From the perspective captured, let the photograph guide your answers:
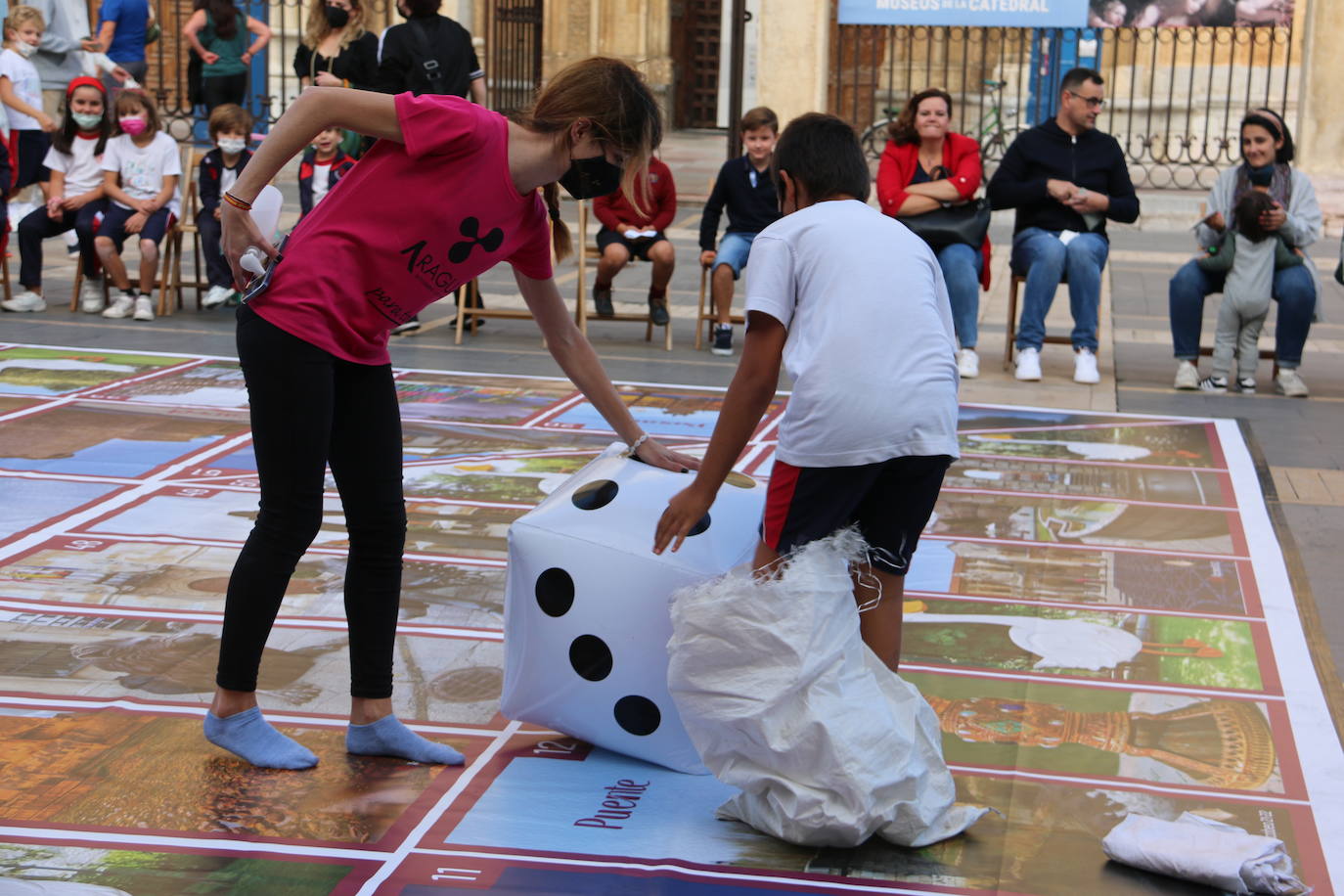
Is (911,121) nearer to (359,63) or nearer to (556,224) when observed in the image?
(359,63)

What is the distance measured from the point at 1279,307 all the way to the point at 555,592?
5.88 meters

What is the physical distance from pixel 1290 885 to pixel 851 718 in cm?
84

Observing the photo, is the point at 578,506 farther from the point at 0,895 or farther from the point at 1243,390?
the point at 1243,390

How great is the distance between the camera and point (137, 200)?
31.4 feet

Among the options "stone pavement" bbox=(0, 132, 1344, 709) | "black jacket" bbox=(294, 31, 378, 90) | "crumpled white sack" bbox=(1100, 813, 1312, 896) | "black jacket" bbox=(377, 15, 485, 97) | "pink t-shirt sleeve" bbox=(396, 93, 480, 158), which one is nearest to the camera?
"crumpled white sack" bbox=(1100, 813, 1312, 896)

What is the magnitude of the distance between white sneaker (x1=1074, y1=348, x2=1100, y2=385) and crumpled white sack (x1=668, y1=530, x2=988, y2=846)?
5549 millimetres

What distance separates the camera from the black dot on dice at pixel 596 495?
3.40 meters

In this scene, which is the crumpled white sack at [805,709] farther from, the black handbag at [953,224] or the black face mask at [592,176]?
the black handbag at [953,224]

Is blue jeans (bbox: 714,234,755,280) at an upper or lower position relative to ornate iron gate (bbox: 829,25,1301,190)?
lower

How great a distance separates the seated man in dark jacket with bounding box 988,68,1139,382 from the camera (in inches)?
331

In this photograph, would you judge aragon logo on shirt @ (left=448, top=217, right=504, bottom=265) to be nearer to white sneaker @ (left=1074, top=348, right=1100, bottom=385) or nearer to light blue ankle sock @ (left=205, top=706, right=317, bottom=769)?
light blue ankle sock @ (left=205, top=706, right=317, bottom=769)

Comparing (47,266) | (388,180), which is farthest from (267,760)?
(47,266)

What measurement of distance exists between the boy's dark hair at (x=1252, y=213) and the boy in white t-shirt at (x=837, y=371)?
516cm

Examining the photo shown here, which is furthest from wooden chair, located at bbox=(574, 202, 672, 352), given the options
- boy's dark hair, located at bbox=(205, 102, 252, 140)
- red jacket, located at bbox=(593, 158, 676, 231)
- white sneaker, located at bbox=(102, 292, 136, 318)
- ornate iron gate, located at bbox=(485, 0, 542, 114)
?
ornate iron gate, located at bbox=(485, 0, 542, 114)
